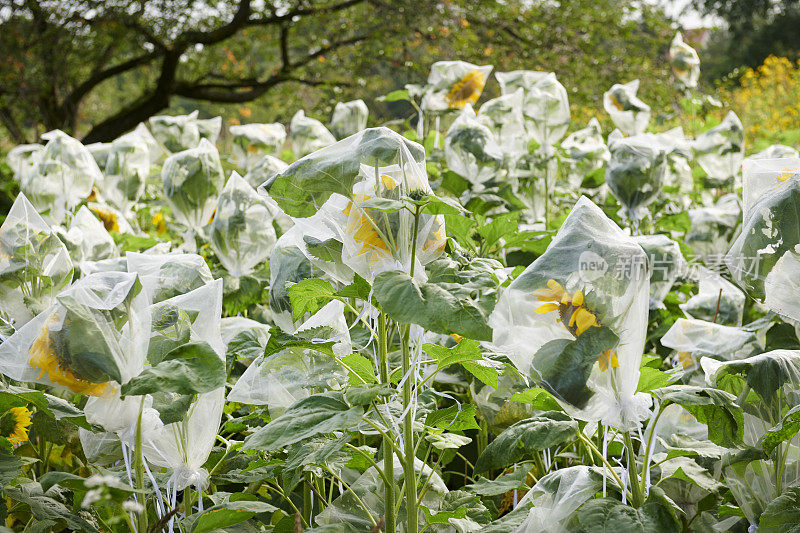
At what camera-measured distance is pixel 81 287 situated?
41.6 inches

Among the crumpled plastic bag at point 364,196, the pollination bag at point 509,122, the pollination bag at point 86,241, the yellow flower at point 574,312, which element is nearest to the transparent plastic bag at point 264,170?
the pollination bag at point 86,241

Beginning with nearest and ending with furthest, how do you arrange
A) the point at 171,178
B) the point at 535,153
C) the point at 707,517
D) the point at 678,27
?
the point at 707,517 → the point at 171,178 → the point at 535,153 → the point at 678,27

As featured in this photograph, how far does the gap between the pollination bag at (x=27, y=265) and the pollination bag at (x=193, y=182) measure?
0.88 metres

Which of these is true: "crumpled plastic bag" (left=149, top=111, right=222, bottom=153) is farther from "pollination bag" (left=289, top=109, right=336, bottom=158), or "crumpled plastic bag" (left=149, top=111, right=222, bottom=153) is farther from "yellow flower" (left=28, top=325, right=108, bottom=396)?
"yellow flower" (left=28, top=325, right=108, bottom=396)

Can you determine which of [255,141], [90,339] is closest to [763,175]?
[90,339]

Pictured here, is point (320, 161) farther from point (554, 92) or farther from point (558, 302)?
point (554, 92)

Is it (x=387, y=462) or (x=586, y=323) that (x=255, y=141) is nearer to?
(x=387, y=462)

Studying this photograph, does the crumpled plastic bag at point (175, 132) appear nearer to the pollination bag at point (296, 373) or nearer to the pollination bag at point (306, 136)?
the pollination bag at point (306, 136)

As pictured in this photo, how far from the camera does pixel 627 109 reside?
3.50 m

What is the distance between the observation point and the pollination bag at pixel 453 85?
303 cm

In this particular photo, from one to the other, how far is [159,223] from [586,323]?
298 centimetres

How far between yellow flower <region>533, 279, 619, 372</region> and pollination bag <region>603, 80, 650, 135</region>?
2.66m

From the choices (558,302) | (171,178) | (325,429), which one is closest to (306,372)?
(325,429)

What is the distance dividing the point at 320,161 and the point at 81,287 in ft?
1.22
